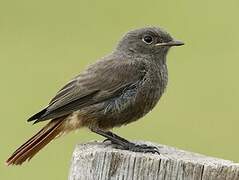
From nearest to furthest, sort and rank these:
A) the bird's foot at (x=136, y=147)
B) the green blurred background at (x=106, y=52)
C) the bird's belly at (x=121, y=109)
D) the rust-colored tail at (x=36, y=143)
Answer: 1. the bird's foot at (x=136, y=147)
2. the rust-colored tail at (x=36, y=143)
3. the bird's belly at (x=121, y=109)
4. the green blurred background at (x=106, y=52)

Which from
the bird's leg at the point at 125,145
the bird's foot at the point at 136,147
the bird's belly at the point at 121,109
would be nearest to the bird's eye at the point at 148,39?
the bird's belly at the point at 121,109

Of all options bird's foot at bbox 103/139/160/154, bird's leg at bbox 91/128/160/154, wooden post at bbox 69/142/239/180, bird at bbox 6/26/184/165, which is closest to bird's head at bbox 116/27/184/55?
bird at bbox 6/26/184/165

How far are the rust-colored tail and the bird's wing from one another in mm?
139

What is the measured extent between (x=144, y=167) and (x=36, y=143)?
1.83 m

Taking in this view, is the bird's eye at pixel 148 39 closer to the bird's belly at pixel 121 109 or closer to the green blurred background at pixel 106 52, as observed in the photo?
the bird's belly at pixel 121 109

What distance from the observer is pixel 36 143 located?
24.6 ft

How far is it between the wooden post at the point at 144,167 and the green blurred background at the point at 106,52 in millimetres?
4373

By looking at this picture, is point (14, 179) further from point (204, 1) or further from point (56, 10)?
point (204, 1)

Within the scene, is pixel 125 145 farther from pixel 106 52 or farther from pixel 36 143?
pixel 106 52

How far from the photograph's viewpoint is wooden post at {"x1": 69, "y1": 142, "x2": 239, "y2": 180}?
5781 millimetres

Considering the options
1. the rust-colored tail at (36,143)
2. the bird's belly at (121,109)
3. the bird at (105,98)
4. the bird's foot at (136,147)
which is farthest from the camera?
the bird's belly at (121,109)

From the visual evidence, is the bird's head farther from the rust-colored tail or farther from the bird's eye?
the rust-colored tail

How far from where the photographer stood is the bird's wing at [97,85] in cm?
780

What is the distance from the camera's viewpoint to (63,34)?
643 inches
